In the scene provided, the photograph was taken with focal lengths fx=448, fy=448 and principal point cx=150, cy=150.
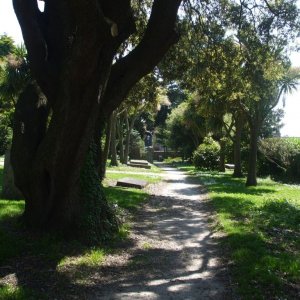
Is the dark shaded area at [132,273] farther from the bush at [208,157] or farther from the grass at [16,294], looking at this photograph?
the bush at [208,157]

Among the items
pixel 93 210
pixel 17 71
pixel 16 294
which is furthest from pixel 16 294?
pixel 17 71

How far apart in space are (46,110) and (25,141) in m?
0.78

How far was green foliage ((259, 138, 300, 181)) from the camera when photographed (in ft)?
99.1

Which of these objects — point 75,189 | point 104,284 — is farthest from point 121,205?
point 104,284

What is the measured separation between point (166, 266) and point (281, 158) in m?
25.5

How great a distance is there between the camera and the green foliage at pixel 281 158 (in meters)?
30.2

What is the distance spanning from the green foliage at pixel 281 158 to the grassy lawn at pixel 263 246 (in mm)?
17457

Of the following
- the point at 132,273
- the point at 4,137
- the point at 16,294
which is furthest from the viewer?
the point at 4,137

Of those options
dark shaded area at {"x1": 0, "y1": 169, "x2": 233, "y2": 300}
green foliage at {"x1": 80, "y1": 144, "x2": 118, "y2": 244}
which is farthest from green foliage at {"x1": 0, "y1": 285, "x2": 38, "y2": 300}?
green foliage at {"x1": 80, "y1": 144, "x2": 118, "y2": 244}

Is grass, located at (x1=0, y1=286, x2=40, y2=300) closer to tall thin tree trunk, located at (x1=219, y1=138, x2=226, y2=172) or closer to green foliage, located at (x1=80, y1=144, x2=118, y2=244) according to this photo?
green foliage, located at (x1=80, y1=144, x2=118, y2=244)

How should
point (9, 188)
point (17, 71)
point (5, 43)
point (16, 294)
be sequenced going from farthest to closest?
1. point (5, 43)
2. point (17, 71)
3. point (9, 188)
4. point (16, 294)

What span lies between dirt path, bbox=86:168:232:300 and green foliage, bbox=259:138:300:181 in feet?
66.7

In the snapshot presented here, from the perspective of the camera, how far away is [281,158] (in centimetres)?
3081

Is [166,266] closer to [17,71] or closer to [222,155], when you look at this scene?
[17,71]
